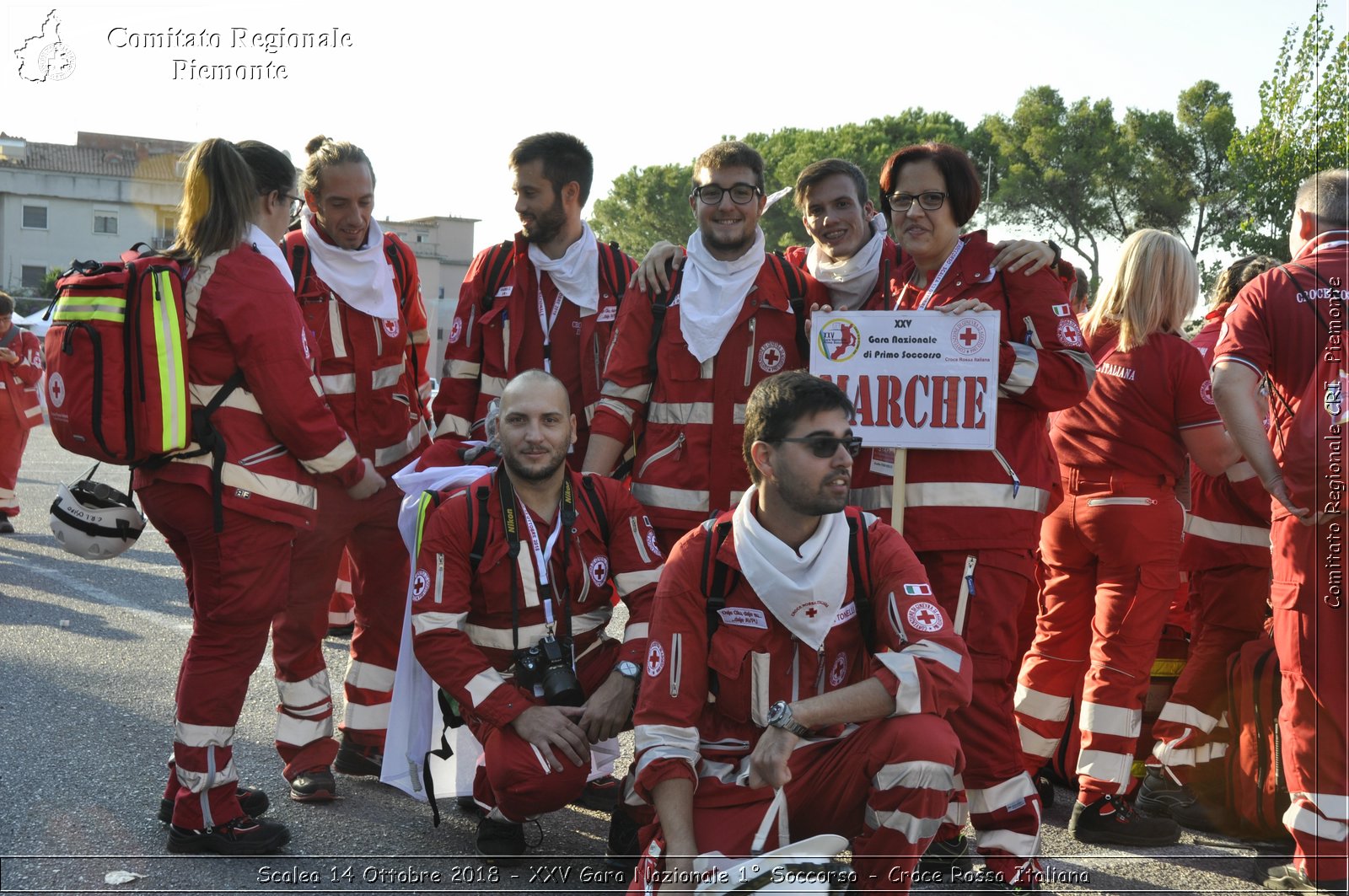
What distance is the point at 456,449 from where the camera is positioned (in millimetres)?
5574

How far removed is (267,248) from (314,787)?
7.37ft

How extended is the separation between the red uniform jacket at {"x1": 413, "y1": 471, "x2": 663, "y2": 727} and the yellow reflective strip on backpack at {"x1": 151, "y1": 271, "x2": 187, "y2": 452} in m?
0.97

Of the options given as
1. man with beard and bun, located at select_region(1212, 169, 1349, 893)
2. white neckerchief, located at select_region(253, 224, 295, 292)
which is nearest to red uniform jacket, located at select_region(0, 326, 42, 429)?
white neckerchief, located at select_region(253, 224, 295, 292)

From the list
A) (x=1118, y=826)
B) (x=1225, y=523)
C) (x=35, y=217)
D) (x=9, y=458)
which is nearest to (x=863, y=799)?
(x=1118, y=826)

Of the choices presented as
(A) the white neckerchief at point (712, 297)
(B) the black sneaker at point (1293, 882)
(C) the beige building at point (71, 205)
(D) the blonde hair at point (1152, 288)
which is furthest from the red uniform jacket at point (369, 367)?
(C) the beige building at point (71, 205)

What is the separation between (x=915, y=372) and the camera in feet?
15.7

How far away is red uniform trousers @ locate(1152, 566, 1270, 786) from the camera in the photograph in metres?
5.72

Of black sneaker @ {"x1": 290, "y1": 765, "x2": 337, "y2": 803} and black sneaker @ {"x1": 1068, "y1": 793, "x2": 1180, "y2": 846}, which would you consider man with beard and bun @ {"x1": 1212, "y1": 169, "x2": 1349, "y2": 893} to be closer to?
black sneaker @ {"x1": 1068, "y1": 793, "x2": 1180, "y2": 846}

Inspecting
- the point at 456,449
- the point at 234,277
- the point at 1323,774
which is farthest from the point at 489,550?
the point at 1323,774

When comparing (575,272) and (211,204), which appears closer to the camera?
(211,204)

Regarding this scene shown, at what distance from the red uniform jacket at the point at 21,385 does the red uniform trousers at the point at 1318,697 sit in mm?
11551

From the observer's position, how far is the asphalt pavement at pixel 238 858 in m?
4.54

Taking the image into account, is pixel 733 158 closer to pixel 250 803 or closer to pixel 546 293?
pixel 546 293

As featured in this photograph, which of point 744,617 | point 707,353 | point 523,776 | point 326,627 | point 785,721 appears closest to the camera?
point 785,721
